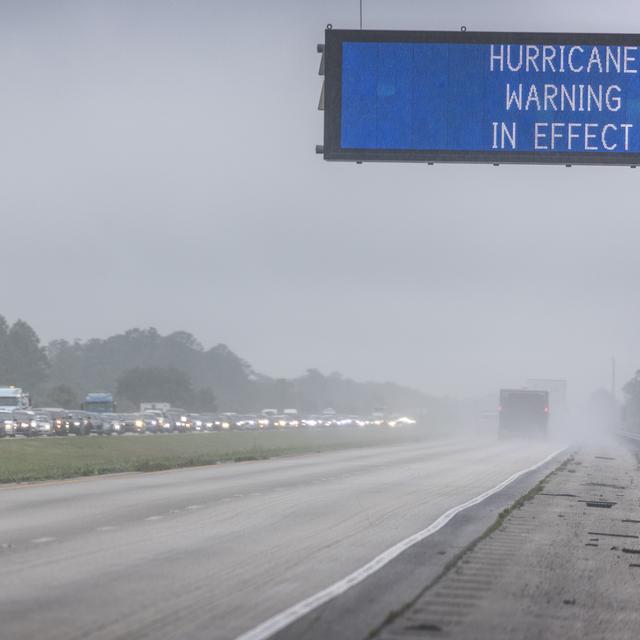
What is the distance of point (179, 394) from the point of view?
7229 inches

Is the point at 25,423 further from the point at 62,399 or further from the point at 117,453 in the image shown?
the point at 62,399

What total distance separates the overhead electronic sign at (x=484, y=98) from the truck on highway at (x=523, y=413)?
70.7 m

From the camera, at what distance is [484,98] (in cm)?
1914

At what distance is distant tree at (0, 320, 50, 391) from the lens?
185 metres

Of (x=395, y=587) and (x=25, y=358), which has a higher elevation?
(x=25, y=358)

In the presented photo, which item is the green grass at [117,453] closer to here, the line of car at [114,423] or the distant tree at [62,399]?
the line of car at [114,423]

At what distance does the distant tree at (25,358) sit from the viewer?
185 m

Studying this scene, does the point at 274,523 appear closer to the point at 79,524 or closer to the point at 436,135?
the point at 79,524

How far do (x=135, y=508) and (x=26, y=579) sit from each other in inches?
381

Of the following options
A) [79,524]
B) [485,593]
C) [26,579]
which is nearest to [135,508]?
[79,524]

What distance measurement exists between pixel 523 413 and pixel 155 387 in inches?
3838

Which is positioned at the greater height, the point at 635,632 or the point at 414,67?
the point at 414,67

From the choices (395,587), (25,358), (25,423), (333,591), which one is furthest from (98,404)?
(333,591)

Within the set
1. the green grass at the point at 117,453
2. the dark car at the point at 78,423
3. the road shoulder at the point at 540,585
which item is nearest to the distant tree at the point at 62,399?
the green grass at the point at 117,453
